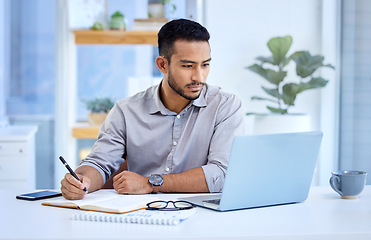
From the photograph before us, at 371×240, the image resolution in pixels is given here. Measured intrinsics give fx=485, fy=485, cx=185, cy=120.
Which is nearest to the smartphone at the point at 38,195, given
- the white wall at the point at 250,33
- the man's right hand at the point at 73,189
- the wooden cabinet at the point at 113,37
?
the man's right hand at the point at 73,189

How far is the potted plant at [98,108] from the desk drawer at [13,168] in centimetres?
77

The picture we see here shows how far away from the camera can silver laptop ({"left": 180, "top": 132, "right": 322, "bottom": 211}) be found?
135cm

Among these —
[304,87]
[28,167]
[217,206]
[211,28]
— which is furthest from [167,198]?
[211,28]

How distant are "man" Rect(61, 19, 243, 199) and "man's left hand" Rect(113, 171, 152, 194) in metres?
0.20

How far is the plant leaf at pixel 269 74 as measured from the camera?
3.82 metres

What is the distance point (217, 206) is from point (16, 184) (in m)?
2.44

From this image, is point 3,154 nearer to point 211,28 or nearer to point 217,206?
point 211,28

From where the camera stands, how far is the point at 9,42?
13.9 feet

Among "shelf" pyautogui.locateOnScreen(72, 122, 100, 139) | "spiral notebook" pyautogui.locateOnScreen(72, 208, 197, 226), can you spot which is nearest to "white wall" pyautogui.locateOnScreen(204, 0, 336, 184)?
"shelf" pyautogui.locateOnScreen(72, 122, 100, 139)

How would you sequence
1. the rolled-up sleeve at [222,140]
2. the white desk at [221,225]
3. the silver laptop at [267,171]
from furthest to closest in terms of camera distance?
1. the rolled-up sleeve at [222,140]
2. the silver laptop at [267,171]
3. the white desk at [221,225]

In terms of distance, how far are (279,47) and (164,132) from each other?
6.71 ft

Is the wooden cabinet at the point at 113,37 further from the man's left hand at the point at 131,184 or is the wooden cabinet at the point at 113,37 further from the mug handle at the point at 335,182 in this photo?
the mug handle at the point at 335,182

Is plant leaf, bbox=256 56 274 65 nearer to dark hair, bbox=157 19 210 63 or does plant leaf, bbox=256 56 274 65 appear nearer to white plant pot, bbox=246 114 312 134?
white plant pot, bbox=246 114 312 134

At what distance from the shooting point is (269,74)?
385 cm
